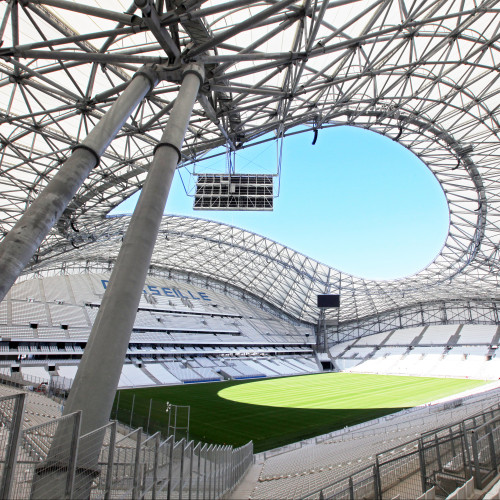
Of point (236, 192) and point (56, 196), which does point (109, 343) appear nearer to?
point (56, 196)

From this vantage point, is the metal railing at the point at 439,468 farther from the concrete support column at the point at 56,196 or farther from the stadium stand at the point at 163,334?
the stadium stand at the point at 163,334

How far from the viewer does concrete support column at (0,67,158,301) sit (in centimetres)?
616

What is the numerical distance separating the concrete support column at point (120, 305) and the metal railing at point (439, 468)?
4.45m

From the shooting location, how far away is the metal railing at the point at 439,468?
22.6 feet

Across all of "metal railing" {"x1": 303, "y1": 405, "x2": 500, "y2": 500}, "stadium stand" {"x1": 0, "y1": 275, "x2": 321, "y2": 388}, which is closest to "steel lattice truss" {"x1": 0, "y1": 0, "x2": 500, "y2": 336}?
"metal railing" {"x1": 303, "y1": 405, "x2": 500, "y2": 500}

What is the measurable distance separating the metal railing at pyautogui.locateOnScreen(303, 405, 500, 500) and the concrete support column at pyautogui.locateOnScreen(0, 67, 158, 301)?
6.99 m

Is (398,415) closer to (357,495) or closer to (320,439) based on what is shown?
(320,439)

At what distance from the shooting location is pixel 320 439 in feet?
75.3

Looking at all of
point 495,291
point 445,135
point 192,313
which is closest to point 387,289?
point 495,291

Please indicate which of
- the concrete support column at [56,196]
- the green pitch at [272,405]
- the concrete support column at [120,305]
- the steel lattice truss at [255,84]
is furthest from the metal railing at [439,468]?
the green pitch at [272,405]

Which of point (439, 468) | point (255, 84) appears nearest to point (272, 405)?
point (439, 468)

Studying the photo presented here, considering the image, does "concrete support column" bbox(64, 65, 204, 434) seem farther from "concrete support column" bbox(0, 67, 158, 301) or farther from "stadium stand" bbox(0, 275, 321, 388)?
"stadium stand" bbox(0, 275, 321, 388)

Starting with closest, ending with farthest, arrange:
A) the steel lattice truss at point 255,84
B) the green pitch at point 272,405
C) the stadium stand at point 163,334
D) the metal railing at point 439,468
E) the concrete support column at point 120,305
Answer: the concrete support column at point 120,305 < the metal railing at point 439,468 < the steel lattice truss at point 255,84 < the green pitch at point 272,405 < the stadium stand at point 163,334

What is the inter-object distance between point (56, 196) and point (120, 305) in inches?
105
